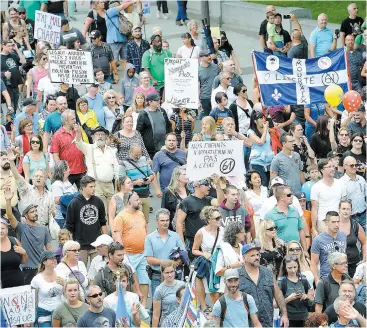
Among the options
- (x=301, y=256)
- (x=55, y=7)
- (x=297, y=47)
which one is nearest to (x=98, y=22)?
(x=55, y=7)

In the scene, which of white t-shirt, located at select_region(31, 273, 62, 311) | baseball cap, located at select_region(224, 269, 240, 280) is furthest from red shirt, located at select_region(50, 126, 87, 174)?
baseball cap, located at select_region(224, 269, 240, 280)

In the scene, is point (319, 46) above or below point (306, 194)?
above

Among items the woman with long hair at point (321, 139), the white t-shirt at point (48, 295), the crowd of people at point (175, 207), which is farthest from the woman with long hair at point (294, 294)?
the woman with long hair at point (321, 139)

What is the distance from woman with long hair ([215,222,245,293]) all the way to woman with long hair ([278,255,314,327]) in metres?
0.56

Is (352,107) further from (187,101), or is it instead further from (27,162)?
(27,162)

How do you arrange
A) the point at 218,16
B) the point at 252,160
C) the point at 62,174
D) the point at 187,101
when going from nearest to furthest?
the point at 62,174, the point at 252,160, the point at 187,101, the point at 218,16

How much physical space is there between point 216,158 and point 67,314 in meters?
3.81

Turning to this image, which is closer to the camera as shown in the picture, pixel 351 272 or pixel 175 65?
pixel 351 272

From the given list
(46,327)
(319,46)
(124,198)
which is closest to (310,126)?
(319,46)

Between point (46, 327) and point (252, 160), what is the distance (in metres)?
5.40

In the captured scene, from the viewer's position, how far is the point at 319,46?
2606cm

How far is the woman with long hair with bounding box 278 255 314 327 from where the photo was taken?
632 inches

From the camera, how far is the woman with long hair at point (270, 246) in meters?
16.6

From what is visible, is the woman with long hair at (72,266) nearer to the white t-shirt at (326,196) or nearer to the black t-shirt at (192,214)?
the black t-shirt at (192,214)
